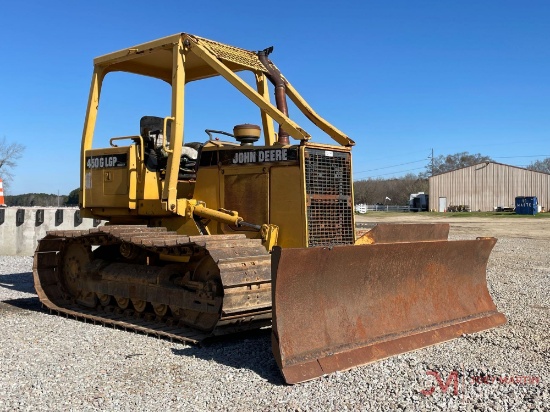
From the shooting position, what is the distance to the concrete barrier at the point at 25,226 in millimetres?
15672

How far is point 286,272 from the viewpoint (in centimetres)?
551

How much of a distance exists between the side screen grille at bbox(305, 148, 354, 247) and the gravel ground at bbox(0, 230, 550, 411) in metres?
1.35

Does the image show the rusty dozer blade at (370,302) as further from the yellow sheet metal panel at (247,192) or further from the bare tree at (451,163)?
the bare tree at (451,163)

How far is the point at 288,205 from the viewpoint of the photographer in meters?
7.06

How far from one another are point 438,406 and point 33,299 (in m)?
7.29

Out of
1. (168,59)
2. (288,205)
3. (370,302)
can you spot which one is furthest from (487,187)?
(370,302)

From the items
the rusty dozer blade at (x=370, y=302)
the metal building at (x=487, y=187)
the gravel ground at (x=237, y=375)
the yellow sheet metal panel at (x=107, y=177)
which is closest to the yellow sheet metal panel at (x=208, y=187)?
the yellow sheet metal panel at (x=107, y=177)

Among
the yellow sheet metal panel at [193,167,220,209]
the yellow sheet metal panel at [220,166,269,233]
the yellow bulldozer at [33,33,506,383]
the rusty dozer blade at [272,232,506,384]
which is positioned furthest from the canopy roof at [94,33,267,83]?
the rusty dozer blade at [272,232,506,384]

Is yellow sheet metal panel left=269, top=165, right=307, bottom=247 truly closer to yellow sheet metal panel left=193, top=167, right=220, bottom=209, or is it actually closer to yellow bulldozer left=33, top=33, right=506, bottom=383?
yellow bulldozer left=33, top=33, right=506, bottom=383

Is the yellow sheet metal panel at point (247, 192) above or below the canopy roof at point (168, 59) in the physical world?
below

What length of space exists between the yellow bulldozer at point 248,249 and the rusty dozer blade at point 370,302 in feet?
0.05

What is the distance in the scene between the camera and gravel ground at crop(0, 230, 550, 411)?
4551 millimetres

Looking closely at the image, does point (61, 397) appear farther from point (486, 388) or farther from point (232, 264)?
point (486, 388)

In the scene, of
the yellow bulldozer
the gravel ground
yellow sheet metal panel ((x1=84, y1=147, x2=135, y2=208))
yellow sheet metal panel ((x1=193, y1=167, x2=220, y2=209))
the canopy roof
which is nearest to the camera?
the gravel ground
